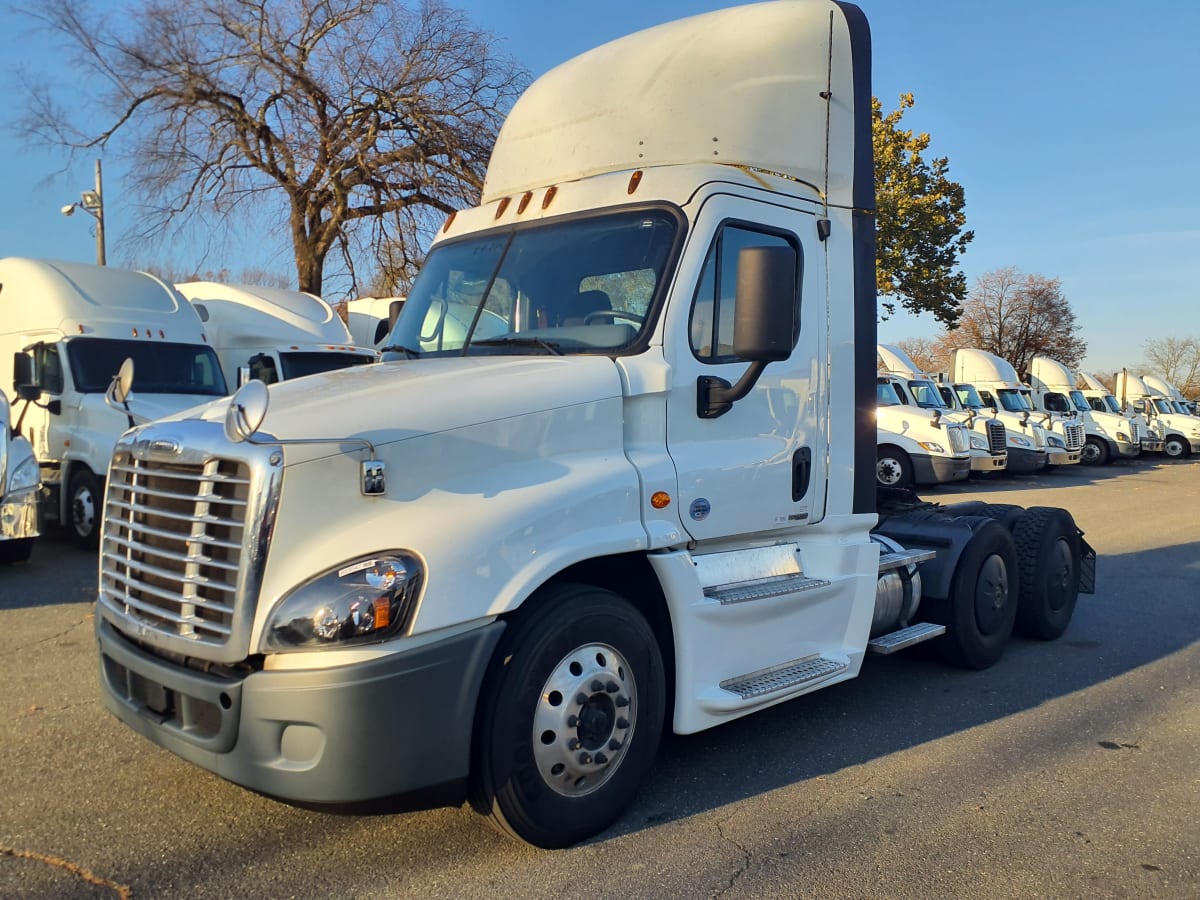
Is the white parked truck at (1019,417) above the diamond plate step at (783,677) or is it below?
above

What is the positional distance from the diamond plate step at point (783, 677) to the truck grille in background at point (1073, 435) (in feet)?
72.4

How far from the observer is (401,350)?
4.76 metres

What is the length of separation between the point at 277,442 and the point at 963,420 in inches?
755

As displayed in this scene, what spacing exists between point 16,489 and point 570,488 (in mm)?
7055

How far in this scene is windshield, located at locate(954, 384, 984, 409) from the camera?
23.9 meters

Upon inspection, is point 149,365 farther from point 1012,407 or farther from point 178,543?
point 1012,407

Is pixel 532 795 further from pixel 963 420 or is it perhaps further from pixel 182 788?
pixel 963 420

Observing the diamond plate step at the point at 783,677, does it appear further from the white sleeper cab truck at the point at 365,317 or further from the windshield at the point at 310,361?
the white sleeper cab truck at the point at 365,317

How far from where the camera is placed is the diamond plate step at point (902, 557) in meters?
5.39

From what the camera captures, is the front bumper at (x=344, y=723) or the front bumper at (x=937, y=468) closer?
the front bumper at (x=344, y=723)

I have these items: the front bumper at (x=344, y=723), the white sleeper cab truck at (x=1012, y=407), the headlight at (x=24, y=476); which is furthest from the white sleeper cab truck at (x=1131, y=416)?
the front bumper at (x=344, y=723)

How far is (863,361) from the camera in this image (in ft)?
16.4

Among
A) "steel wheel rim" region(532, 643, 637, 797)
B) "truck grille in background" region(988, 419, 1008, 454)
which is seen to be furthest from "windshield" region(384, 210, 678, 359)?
"truck grille in background" region(988, 419, 1008, 454)

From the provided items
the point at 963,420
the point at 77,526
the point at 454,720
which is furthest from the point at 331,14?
the point at 454,720
